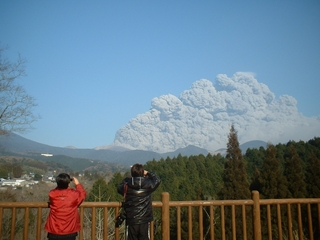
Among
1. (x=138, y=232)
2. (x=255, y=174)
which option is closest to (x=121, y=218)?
(x=138, y=232)

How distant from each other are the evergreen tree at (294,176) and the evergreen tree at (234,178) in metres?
3.30

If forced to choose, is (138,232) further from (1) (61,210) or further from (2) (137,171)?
(1) (61,210)

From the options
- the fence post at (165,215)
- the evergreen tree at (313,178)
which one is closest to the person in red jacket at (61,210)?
the fence post at (165,215)

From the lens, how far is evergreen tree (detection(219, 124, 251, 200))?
22141mm

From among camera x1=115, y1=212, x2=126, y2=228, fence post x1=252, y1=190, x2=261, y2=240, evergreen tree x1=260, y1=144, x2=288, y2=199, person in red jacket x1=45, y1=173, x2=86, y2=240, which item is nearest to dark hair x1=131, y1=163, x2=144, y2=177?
camera x1=115, y1=212, x2=126, y2=228

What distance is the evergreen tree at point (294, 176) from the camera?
62.8 feet

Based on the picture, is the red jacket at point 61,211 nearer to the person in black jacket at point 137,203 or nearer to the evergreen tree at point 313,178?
the person in black jacket at point 137,203

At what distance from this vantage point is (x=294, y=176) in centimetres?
1959

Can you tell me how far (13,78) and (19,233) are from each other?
1134 cm

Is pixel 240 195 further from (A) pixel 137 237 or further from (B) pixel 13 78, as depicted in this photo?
(A) pixel 137 237

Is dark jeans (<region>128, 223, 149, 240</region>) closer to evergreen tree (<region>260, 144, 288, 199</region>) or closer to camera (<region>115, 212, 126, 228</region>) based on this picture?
camera (<region>115, 212, 126, 228</region>)

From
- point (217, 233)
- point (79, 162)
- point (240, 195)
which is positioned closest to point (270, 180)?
point (240, 195)

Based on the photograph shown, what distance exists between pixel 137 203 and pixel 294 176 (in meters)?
18.7

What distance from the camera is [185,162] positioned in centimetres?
4578
